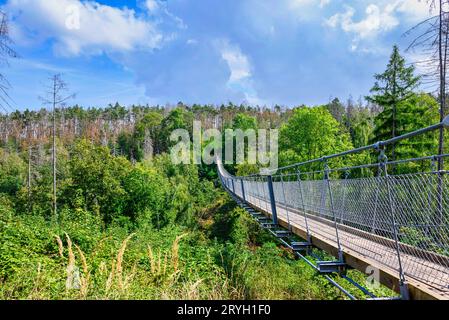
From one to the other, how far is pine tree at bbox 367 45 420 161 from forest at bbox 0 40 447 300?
0.16 ft

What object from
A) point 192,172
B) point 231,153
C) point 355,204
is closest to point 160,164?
point 192,172

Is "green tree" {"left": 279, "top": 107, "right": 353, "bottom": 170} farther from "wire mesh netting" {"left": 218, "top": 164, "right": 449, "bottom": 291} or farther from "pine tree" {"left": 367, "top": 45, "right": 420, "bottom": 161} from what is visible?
"wire mesh netting" {"left": 218, "top": 164, "right": 449, "bottom": 291}

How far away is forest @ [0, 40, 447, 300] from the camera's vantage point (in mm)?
3957

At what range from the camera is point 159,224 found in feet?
87.2

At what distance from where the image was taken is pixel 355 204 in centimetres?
389

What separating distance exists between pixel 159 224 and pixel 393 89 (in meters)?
17.8

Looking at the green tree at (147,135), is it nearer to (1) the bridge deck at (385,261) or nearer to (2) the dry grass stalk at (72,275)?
(1) the bridge deck at (385,261)

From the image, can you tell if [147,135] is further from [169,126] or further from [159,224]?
[159,224]

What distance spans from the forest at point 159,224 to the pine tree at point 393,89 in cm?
5

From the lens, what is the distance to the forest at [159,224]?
396 centimetres

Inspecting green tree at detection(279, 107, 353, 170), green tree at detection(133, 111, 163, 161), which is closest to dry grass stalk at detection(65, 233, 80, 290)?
green tree at detection(279, 107, 353, 170)
